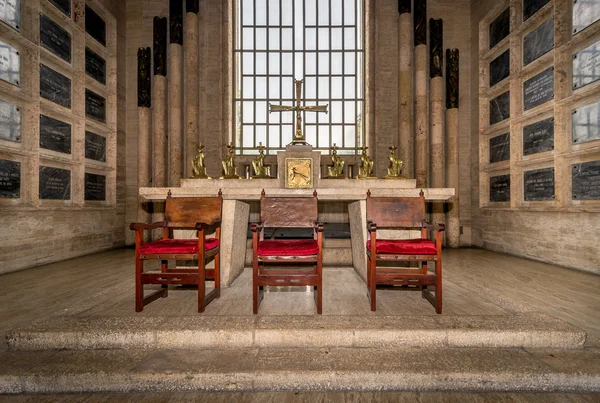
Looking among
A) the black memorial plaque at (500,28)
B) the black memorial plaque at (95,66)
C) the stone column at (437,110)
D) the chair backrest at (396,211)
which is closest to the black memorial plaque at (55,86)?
the black memorial plaque at (95,66)

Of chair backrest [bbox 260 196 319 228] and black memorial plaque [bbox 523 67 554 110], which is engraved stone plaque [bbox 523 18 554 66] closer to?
black memorial plaque [bbox 523 67 554 110]

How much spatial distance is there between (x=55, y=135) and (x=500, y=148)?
33.1 ft

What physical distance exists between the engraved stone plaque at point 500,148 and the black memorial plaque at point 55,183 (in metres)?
10.0

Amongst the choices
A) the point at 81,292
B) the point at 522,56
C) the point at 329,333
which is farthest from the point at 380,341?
the point at 522,56

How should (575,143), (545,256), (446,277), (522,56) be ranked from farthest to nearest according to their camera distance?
(522,56) → (545,256) → (575,143) → (446,277)

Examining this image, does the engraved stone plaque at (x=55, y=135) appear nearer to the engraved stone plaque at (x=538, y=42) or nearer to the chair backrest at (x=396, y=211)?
the chair backrest at (x=396, y=211)

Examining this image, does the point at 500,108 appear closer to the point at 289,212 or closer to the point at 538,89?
the point at 538,89

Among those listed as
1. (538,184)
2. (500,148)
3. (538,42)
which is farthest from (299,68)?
(538,184)

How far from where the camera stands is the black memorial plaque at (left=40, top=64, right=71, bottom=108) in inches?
221

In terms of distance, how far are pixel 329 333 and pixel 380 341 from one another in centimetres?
41

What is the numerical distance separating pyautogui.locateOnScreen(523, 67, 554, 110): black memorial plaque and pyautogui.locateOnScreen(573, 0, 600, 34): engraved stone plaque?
746mm

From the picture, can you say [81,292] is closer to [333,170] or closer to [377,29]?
[333,170]

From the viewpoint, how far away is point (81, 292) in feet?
11.7

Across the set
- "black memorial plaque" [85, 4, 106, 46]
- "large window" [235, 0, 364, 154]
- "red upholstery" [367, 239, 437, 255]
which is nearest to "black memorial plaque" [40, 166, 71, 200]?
"black memorial plaque" [85, 4, 106, 46]
